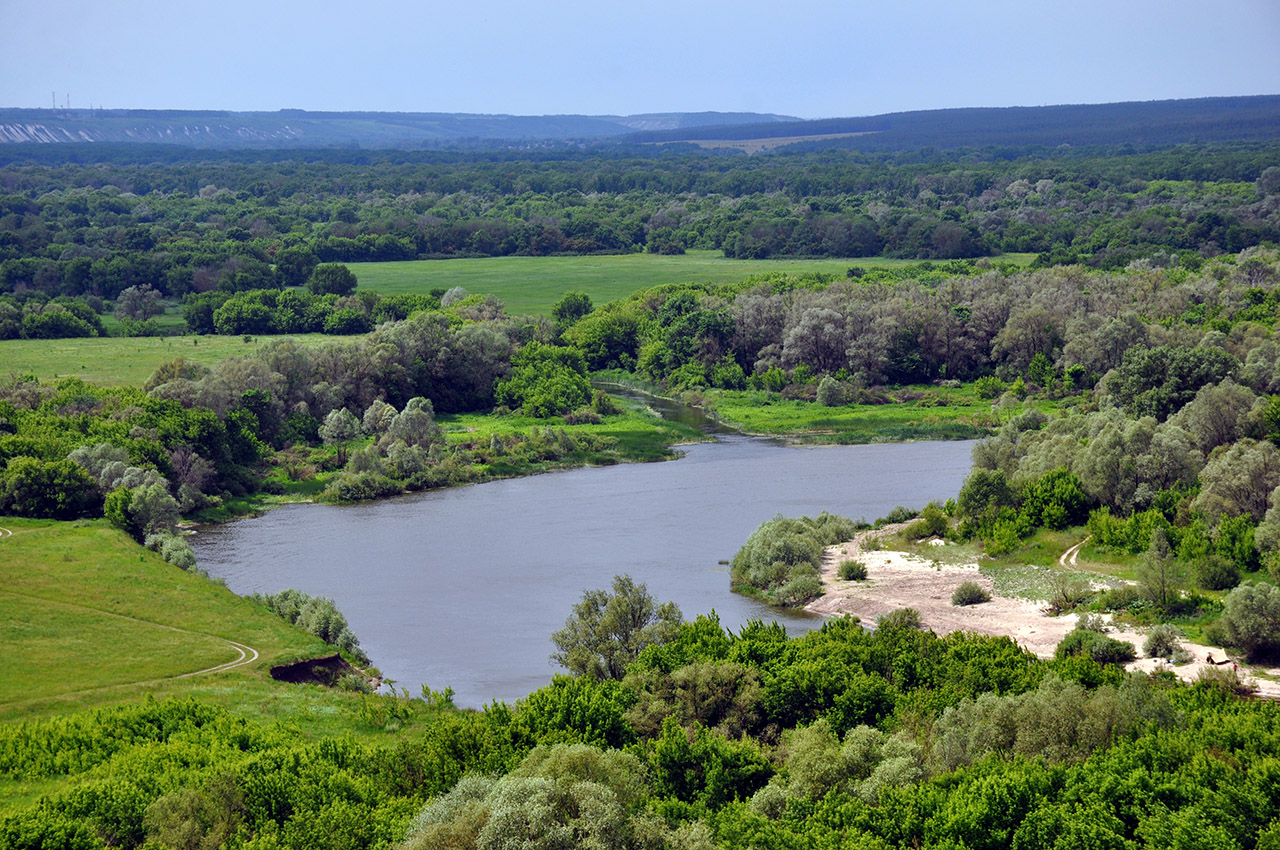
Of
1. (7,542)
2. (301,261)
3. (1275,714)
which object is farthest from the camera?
(301,261)

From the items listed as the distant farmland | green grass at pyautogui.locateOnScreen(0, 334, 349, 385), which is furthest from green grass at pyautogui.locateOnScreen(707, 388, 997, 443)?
the distant farmland

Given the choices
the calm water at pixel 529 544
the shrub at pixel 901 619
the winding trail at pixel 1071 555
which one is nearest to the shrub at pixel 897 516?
the calm water at pixel 529 544

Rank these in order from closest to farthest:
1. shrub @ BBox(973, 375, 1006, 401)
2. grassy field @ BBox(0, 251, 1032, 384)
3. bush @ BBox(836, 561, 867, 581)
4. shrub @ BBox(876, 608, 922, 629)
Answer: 1. shrub @ BBox(876, 608, 922, 629)
2. bush @ BBox(836, 561, 867, 581)
3. shrub @ BBox(973, 375, 1006, 401)
4. grassy field @ BBox(0, 251, 1032, 384)

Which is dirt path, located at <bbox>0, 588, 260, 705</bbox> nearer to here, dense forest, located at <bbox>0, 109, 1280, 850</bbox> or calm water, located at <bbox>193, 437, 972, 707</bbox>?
dense forest, located at <bbox>0, 109, 1280, 850</bbox>

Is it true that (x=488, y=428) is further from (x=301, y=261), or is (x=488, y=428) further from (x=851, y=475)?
(x=301, y=261)

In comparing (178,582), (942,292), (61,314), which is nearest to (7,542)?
(178,582)

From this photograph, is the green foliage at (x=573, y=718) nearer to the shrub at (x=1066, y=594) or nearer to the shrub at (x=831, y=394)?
the shrub at (x=1066, y=594)

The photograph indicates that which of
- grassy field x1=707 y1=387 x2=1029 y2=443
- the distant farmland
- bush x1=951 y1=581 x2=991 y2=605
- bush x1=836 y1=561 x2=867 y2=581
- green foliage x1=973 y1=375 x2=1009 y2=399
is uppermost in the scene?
bush x1=951 y1=581 x2=991 y2=605
